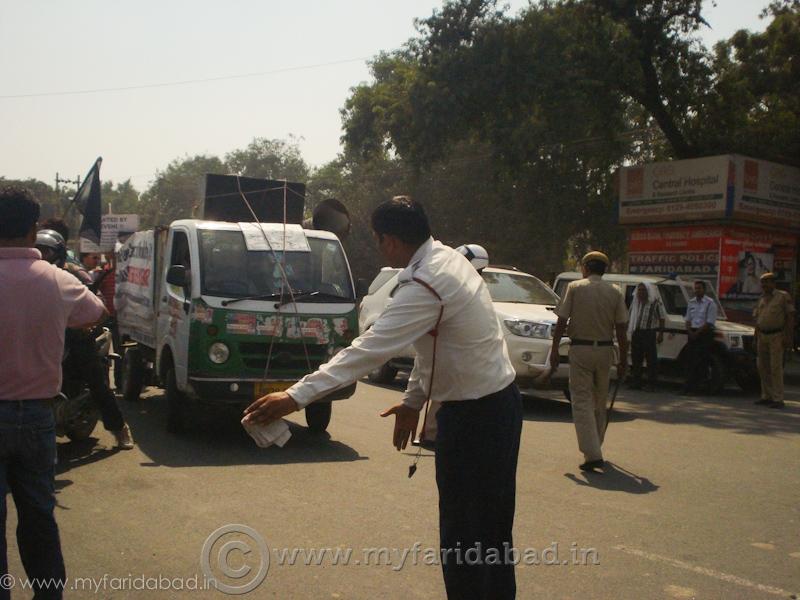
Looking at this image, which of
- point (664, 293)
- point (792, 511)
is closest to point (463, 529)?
point (792, 511)

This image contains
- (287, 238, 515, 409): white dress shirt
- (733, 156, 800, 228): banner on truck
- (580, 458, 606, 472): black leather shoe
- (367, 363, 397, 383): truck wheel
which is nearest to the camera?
(287, 238, 515, 409): white dress shirt

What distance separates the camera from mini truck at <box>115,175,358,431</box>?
27.0 ft

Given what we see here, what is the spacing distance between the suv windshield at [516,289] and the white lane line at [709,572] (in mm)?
7322

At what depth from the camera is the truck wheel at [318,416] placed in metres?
8.82

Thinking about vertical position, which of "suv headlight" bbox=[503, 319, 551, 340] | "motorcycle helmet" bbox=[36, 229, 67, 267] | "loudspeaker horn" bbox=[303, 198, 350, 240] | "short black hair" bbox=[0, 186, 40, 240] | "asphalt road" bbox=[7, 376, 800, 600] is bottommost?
"asphalt road" bbox=[7, 376, 800, 600]

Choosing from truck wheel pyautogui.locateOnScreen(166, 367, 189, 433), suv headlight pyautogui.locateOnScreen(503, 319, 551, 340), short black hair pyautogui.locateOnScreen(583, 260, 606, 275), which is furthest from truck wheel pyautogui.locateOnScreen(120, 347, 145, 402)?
short black hair pyautogui.locateOnScreen(583, 260, 606, 275)

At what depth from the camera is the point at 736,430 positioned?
10.3 m

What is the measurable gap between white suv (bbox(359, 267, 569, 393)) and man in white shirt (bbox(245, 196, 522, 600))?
268 inches

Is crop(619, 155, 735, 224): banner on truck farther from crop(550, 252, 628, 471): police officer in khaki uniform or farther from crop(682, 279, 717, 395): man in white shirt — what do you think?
crop(550, 252, 628, 471): police officer in khaki uniform

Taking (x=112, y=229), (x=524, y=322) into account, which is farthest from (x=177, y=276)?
(x=112, y=229)

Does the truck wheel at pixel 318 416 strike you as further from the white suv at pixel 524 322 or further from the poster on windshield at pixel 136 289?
the poster on windshield at pixel 136 289

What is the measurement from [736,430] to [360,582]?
699 centimetres

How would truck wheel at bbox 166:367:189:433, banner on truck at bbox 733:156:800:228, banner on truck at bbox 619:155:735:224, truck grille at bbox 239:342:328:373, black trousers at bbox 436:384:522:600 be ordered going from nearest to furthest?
black trousers at bbox 436:384:522:600 < truck grille at bbox 239:342:328:373 < truck wheel at bbox 166:367:189:433 < banner on truck at bbox 619:155:735:224 < banner on truck at bbox 733:156:800:228

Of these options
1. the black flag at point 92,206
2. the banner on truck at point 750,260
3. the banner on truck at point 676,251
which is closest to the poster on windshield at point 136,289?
the black flag at point 92,206
